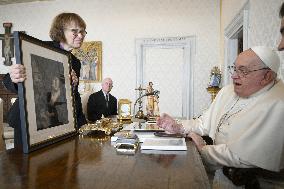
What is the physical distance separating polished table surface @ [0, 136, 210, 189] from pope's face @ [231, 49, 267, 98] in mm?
941

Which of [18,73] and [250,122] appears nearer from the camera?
[18,73]

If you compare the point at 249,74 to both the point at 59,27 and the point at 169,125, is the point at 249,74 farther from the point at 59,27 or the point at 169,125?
the point at 59,27

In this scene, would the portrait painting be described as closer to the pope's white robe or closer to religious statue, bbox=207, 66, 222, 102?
the pope's white robe

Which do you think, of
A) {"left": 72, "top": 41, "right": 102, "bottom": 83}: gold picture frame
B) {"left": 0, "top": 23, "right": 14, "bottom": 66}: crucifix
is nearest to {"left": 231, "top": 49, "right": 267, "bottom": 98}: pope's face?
{"left": 72, "top": 41, "right": 102, "bottom": 83}: gold picture frame

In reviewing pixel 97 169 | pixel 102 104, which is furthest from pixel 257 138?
pixel 102 104

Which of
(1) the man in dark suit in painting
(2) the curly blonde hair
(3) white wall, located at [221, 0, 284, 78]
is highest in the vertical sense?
(3) white wall, located at [221, 0, 284, 78]

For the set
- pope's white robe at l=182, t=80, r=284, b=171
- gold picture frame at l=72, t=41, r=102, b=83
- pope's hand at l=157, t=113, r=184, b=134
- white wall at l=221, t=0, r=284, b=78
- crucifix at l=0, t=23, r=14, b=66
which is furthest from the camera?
crucifix at l=0, t=23, r=14, b=66

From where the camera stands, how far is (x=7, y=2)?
7.44 metres

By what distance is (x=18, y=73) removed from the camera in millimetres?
1238

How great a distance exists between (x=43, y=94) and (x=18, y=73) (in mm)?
221

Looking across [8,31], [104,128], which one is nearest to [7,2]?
[8,31]

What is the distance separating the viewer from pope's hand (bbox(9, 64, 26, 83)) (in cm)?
123

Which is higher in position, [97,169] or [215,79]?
[215,79]

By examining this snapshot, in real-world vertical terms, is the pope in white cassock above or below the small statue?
below
